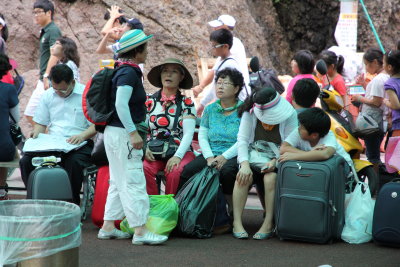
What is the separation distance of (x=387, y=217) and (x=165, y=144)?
2.09 m

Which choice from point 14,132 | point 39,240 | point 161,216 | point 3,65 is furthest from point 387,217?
point 3,65

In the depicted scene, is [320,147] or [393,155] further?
[393,155]

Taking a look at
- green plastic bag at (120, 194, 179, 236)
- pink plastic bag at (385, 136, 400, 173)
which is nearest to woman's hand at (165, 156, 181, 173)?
green plastic bag at (120, 194, 179, 236)

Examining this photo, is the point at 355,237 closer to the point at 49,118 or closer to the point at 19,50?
the point at 49,118

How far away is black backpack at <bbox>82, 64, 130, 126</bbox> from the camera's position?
545cm

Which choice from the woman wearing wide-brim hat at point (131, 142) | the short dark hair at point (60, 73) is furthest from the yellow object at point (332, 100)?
the short dark hair at point (60, 73)

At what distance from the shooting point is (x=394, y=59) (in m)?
7.04

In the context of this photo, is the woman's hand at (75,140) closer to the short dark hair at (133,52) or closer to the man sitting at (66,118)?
the man sitting at (66,118)

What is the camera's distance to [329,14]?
1424cm

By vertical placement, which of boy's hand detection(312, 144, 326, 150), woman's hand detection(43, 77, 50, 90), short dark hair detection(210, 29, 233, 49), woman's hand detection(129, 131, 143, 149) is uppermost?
short dark hair detection(210, 29, 233, 49)

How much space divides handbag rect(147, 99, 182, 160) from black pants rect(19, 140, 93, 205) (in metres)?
0.63

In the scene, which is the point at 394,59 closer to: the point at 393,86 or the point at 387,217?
the point at 393,86

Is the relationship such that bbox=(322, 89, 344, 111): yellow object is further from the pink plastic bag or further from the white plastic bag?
the white plastic bag

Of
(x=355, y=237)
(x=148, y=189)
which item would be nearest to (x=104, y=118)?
(x=148, y=189)
